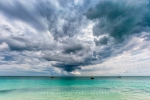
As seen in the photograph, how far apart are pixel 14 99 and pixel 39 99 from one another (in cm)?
369

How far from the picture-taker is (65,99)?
17.3 metres

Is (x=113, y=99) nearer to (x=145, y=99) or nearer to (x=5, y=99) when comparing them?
(x=145, y=99)

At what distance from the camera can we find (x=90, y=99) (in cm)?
1744

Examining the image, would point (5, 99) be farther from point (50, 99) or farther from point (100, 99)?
point (100, 99)

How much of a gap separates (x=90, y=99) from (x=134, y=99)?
5.95m

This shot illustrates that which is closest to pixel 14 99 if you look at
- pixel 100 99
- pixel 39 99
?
pixel 39 99

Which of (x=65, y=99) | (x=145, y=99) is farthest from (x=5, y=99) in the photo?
(x=145, y=99)

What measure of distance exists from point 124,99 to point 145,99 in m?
2.96

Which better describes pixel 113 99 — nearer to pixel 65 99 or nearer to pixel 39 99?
pixel 65 99

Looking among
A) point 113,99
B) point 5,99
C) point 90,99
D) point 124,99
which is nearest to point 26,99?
point 5,99

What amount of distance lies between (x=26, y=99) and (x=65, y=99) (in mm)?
5214

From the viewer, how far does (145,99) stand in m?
17.7

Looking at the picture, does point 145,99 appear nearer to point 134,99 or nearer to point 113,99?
point 134,99

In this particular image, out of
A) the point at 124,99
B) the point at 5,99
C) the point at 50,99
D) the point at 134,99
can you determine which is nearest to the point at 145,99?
the point at 134,99
